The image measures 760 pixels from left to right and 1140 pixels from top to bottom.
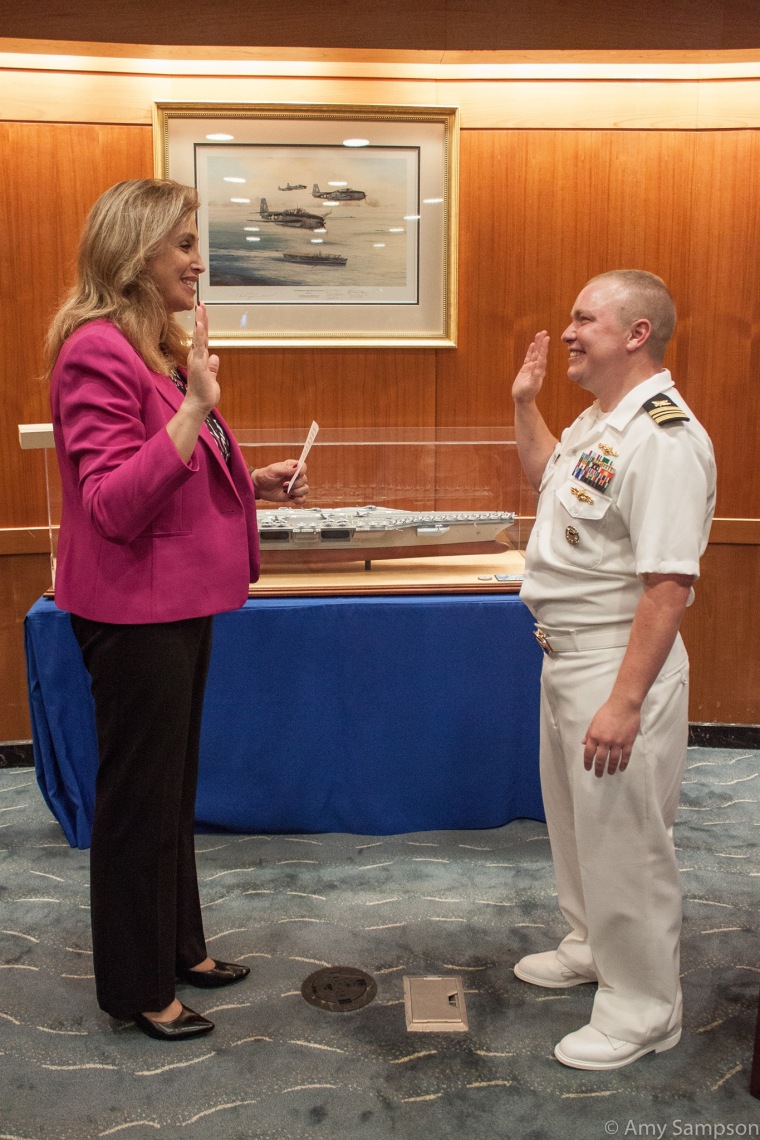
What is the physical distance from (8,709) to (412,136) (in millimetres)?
2647

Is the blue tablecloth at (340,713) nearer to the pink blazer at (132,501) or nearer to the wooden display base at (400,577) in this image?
the wooden display base at (400,577)

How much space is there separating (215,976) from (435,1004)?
1.75 ft

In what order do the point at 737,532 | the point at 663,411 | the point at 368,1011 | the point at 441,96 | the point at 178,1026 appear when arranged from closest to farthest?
the point at 663,411 < the point at 178,1026 < the point at 368,1011 < the point at 441,96 < the point at 737,532

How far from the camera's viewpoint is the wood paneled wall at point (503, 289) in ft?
11.6

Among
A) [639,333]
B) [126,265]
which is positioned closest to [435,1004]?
[639,333]

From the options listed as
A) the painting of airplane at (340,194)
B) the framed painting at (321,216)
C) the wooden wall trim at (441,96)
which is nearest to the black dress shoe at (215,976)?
the framed painting at (321,216)

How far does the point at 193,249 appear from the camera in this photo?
203 centimetres

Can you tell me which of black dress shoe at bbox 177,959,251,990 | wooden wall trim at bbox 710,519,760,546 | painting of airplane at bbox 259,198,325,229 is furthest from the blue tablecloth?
painting of airplane at bbox 259,198,325,229

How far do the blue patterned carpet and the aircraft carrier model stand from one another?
0.92 m

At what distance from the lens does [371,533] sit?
315 cm

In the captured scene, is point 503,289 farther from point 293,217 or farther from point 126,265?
point 126,265

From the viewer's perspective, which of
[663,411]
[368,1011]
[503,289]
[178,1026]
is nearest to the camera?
[663,411]

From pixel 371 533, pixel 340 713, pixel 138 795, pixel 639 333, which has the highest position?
pixel 639 333

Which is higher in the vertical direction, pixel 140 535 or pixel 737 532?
pixel 140 535
